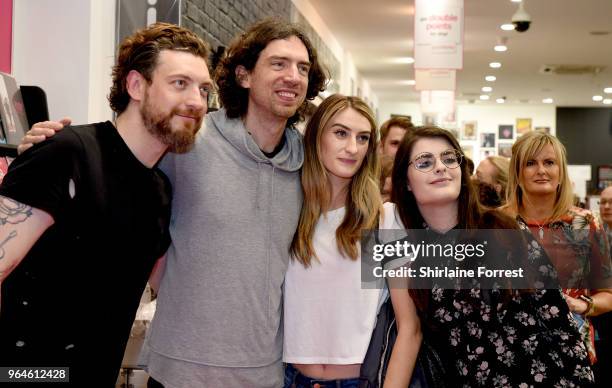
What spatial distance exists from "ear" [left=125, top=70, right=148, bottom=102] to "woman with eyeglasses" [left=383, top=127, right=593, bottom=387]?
0.93 metres

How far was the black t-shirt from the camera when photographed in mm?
1649

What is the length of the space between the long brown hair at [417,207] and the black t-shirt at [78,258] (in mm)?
906

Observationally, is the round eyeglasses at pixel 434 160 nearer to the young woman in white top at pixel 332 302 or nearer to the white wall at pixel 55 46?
the young woman in white top at pixel 332 302

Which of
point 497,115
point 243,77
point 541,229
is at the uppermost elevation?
point 497,115

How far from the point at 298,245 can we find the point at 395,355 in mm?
473

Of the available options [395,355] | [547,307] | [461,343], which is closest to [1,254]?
[395,355]

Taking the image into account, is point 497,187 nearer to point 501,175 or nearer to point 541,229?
point 501,175

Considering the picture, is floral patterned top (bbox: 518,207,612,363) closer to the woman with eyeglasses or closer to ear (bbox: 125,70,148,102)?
the woman with eyeglasses

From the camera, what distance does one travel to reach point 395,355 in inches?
83.2

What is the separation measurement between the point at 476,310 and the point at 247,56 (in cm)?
120

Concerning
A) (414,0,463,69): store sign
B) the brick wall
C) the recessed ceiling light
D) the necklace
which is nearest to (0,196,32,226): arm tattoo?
the necklace

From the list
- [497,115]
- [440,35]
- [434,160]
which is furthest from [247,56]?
[497,115]

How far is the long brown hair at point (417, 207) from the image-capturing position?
Answer: 84.1 inches

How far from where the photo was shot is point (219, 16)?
5.11 m
